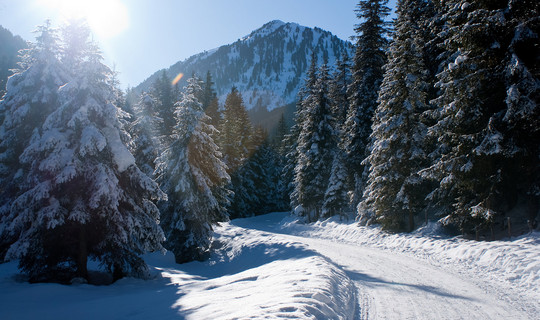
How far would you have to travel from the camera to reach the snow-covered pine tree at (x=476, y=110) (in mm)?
12461

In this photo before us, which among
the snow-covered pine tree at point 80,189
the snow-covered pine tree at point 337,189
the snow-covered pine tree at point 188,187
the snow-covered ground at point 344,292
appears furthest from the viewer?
the snow-covered pine tree at point 337,189

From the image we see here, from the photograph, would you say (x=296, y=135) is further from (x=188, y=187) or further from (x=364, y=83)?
(x=188, y=187)

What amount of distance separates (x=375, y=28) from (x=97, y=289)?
28.2 meters

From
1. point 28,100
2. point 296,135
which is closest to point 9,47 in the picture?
point 296,135

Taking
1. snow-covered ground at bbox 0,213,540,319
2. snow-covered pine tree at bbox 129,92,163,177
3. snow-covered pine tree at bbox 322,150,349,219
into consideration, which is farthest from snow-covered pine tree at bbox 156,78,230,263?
snow-covered pine tree at bbox 322,150,349,219

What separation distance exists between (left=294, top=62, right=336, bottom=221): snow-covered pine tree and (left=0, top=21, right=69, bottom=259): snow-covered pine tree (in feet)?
73.7

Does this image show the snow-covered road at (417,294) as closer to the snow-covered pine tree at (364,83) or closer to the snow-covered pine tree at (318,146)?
the snow-covered pine tree at (364,83)

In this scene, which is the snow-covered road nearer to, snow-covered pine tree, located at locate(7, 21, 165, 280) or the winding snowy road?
the winding snowy road

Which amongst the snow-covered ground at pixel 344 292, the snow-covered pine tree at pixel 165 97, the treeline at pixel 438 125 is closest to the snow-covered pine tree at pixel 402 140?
the treeline at pixel 438 125

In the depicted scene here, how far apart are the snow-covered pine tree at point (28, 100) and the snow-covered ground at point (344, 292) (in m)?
3.24

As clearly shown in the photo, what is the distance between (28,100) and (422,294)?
14456mm

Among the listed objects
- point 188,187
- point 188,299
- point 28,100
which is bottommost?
point 188,299

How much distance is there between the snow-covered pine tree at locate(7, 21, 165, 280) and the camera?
972cm

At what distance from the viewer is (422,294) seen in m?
8.17
